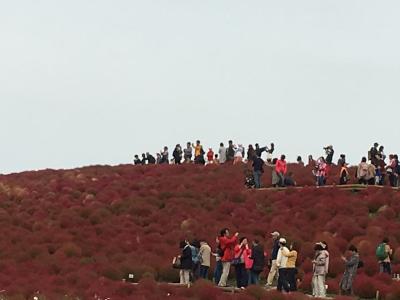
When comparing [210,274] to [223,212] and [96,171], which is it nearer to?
[223,212]

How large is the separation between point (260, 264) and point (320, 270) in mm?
2161

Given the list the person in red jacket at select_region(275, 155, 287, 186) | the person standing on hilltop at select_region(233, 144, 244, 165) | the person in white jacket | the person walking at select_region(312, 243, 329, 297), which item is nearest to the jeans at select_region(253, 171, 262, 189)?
the person in red jacket at select_region(275, 155, 287, 186)

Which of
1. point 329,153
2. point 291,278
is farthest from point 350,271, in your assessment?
point 329,153

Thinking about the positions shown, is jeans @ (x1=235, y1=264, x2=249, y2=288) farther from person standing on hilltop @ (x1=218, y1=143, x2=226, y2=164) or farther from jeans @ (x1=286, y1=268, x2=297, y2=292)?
person standing on hilltop @ (x1=218, y1=143, x2=226, y2=164)

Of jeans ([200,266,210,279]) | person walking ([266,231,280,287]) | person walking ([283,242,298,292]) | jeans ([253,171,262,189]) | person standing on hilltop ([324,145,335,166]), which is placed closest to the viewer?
person walking ([283,242,298,292])

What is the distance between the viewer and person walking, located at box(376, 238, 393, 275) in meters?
23.2

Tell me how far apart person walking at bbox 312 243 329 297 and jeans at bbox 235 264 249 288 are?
2.50 metres

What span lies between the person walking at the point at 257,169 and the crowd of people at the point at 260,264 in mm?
11721

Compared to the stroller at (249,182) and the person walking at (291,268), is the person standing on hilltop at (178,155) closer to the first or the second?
the stroller at (249,182)

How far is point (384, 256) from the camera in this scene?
23.3 m

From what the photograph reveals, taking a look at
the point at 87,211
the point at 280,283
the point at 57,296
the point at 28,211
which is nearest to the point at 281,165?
the point at 87,211

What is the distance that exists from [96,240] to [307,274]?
28.1 feet

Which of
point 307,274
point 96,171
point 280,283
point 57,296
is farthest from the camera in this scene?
point 96,171

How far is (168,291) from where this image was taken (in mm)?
21938
